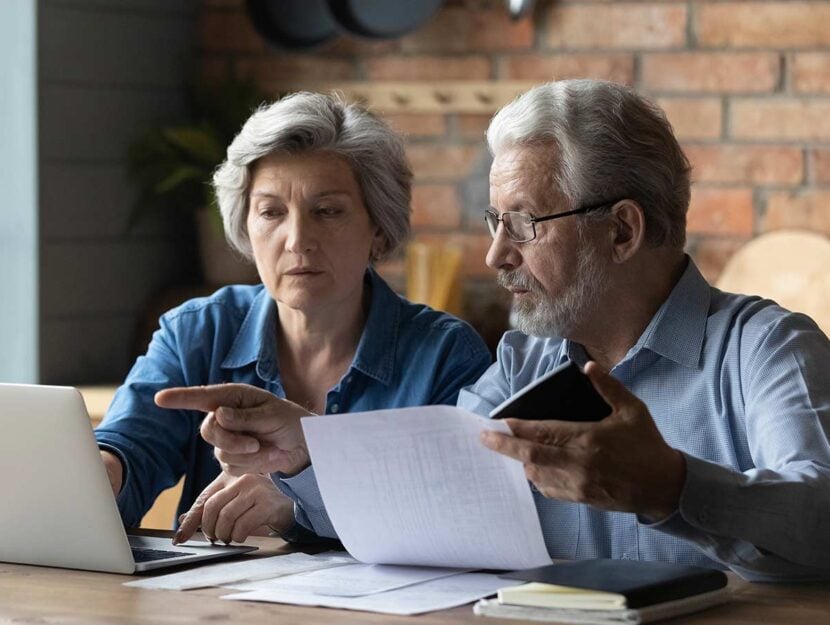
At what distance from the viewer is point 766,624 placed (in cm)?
137

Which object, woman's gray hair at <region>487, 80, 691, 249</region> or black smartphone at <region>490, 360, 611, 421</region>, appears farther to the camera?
woman's gray hair at <region>487, 80, 691, 249</region>

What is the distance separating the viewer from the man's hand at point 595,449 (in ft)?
4.54

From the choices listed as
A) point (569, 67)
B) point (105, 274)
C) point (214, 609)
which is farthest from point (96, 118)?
point (214, 609)

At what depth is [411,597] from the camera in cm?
148

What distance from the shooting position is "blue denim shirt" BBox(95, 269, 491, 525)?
2230 mm

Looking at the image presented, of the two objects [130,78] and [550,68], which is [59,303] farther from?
[550,68]

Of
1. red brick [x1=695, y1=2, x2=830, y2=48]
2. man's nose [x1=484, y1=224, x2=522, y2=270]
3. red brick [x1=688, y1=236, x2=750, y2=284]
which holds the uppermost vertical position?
red brick [x1=695, y1=2, x2=830, y2=48]

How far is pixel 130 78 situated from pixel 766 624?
106 inches

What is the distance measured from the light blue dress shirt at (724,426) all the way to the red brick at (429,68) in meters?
1.64

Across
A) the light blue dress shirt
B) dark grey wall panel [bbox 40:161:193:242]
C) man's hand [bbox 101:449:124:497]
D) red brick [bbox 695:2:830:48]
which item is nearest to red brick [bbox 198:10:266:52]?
dark grey wall panel [bbox 40:161:193:242]

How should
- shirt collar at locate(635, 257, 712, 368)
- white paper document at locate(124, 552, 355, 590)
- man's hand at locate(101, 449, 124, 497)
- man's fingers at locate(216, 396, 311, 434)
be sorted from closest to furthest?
white paper document at locate(124, 552, 355, 590)
man's fingers at locate(216, 396, 311, 434)
shirt collar at locate(635, 257, 712, 368)
man's hand at locate(101, 449, 124, 497)

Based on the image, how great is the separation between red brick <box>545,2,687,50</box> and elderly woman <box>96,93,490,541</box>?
1205mm

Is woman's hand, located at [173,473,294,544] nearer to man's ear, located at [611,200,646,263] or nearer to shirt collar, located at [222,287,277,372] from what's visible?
shirt collar, located at [222,287,277,372]

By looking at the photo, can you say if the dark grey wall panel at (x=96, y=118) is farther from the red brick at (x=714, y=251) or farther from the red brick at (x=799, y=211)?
the red brick at (x=799, y=211)
